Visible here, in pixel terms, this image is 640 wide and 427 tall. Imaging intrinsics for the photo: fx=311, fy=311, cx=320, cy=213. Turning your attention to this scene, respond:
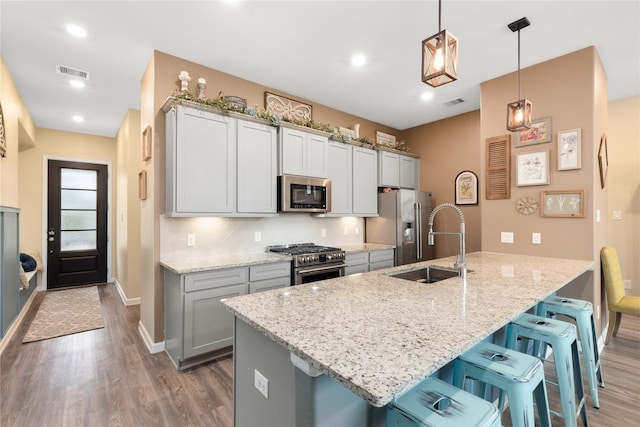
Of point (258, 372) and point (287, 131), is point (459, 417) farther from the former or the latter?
point (287, 131)

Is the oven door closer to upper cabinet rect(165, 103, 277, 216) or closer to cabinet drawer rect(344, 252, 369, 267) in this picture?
cabinet drawer rect(344, 252, 369, 267)

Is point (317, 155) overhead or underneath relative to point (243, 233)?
overhead

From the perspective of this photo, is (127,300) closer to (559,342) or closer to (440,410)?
(440,410)

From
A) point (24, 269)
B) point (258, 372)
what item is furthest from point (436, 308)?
point (24, 269)

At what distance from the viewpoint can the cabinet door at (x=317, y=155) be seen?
384 cm

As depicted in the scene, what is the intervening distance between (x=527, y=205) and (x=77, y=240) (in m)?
7.24

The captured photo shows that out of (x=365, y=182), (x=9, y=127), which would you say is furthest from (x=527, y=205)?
(x=9, y=127)

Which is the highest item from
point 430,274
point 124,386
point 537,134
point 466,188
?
point 537,134

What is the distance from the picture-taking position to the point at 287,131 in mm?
3605

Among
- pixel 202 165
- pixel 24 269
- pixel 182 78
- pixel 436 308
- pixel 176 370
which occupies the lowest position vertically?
pixel 176 370

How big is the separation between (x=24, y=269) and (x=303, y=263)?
169 inches

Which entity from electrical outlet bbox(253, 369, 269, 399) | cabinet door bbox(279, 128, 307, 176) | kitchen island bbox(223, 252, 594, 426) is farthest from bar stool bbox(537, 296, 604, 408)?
cabinet door bbox(279, 128, 307, 176)

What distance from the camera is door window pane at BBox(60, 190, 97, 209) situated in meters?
5.71

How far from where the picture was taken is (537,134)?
320 cm
